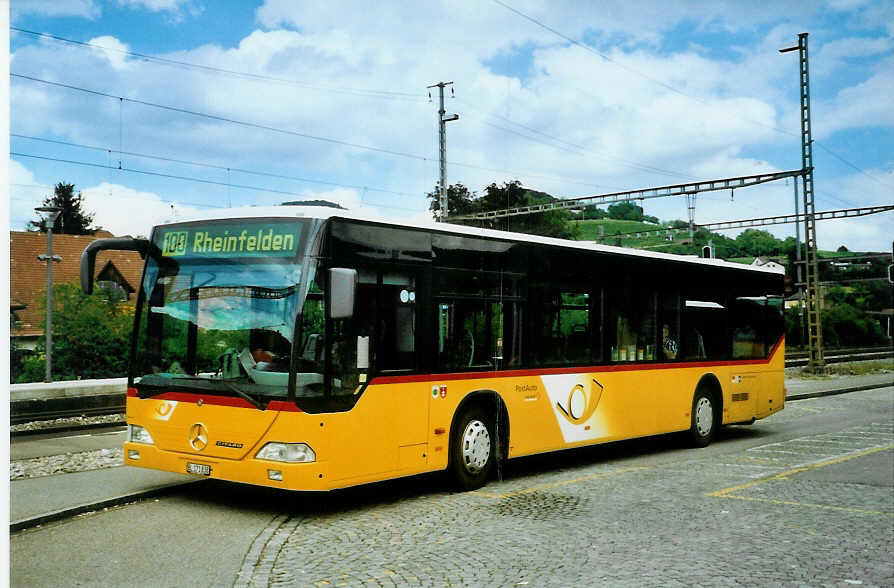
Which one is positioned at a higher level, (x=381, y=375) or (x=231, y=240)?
(x=231, y=240)

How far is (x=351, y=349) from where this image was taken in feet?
28.2

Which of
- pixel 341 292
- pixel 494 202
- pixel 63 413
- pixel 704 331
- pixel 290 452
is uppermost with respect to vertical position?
pixel 494 202

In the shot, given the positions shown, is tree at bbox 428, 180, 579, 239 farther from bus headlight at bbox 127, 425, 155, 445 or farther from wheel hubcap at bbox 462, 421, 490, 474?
bus headlight at bbox 127, 425, 155, 445

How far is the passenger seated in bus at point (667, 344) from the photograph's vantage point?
44.8 ft

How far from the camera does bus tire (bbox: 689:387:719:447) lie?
47.1ft

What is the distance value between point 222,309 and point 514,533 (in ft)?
11.2

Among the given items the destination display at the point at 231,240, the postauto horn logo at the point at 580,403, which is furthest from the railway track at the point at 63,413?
the postauto horn logo at the point at 580,403

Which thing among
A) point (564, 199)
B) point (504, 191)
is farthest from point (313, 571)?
point (504, 191)

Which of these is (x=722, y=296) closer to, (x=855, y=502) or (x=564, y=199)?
(x=855, y=502)

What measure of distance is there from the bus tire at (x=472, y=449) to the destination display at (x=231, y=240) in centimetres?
287

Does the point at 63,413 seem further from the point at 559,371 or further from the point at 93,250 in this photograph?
the point at 559,371

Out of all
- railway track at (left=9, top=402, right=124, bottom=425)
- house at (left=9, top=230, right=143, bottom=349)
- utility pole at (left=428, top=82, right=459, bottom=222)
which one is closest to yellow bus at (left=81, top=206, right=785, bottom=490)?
railway track at (left=9, top=402, right=124, bottom=425)

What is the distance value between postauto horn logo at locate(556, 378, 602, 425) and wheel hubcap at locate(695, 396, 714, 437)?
3008 mm

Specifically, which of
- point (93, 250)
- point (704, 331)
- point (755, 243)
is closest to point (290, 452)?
point (93, 250)
